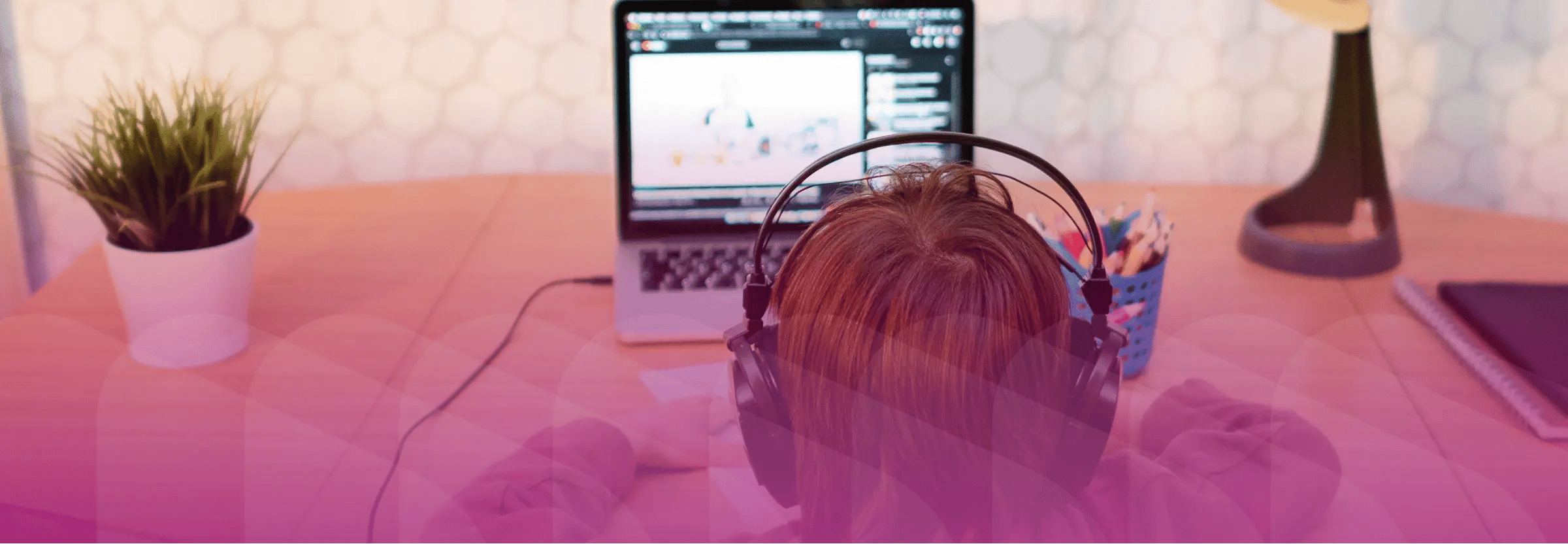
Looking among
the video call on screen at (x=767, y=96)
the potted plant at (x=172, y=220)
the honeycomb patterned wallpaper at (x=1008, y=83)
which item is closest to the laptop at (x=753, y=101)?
the video call on screen at (x=767, y=96)

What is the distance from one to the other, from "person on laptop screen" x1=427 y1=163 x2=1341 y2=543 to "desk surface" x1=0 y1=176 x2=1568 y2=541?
0.17 feet

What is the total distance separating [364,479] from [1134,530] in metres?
0.49

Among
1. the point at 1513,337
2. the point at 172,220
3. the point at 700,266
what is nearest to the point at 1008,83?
the point at 700,266

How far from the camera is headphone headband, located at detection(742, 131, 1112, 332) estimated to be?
0.60 m

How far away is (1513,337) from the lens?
882mm

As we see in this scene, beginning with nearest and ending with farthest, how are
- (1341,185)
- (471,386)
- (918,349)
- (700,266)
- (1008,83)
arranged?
(918,349) → (471,386) → (700,266) → (1341,185) → (1008,83)

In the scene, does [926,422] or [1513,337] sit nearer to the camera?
[926,422]

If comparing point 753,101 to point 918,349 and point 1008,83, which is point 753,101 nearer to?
point 1008,83

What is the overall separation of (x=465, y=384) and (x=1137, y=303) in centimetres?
53

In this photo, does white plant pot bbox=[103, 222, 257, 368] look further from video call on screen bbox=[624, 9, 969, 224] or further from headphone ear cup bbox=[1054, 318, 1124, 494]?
headphone ear cup bbox=[1054, 318, 1124, 494]

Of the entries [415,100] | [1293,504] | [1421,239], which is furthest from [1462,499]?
[415,100]

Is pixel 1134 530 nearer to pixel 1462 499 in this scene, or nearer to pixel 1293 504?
pixel 1293 504

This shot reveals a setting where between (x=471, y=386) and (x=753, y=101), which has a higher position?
(x=753, y=101)

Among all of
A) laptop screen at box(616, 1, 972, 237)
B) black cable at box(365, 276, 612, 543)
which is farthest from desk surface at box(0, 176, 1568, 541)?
laptop screen at box(616, 1, 972, 237)
